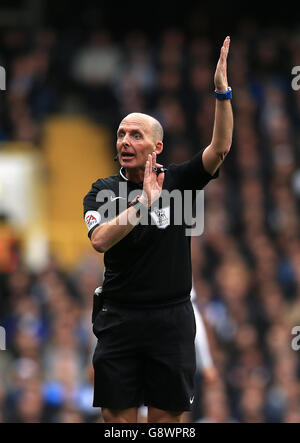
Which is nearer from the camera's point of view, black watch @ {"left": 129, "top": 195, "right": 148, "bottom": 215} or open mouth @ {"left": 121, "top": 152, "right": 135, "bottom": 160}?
black watch @ {"left": 129, "top": 195, "right": 148, "bottom": 215}

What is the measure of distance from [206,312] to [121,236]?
609 cm

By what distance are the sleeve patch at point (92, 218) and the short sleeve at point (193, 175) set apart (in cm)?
46

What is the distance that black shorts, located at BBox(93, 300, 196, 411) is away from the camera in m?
5.46

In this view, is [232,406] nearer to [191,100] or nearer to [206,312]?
[206,312]

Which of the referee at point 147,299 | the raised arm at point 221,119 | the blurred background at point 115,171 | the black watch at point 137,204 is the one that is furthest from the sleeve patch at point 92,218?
the blurred background at point 115,171

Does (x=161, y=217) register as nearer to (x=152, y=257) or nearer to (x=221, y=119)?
(x=152, y=257)

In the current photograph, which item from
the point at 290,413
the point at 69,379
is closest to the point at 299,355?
the point at 290,413

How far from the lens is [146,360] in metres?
5.53

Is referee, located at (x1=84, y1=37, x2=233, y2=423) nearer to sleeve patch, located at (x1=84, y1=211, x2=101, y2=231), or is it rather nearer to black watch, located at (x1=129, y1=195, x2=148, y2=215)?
sleeve patch, located at (x1=84, y1=211, x2=101, y2=231)

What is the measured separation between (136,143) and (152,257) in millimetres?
595

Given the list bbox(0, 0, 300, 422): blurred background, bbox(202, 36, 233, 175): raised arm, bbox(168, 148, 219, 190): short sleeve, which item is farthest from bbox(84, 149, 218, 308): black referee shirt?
bbox(0, 0, 300, 422): blurred background

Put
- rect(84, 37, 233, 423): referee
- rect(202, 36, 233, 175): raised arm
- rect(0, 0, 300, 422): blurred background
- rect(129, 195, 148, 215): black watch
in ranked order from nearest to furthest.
→ rect(129, 195, 148, 215): black watch < rect(202, 36, 233, 175): raised arm < rect(84, 37, 233, 423): referee < rect(0, 0, 300, 422): blurred background

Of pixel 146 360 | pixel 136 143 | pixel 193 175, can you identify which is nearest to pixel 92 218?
pixel 136 143

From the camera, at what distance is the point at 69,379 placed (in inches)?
402
